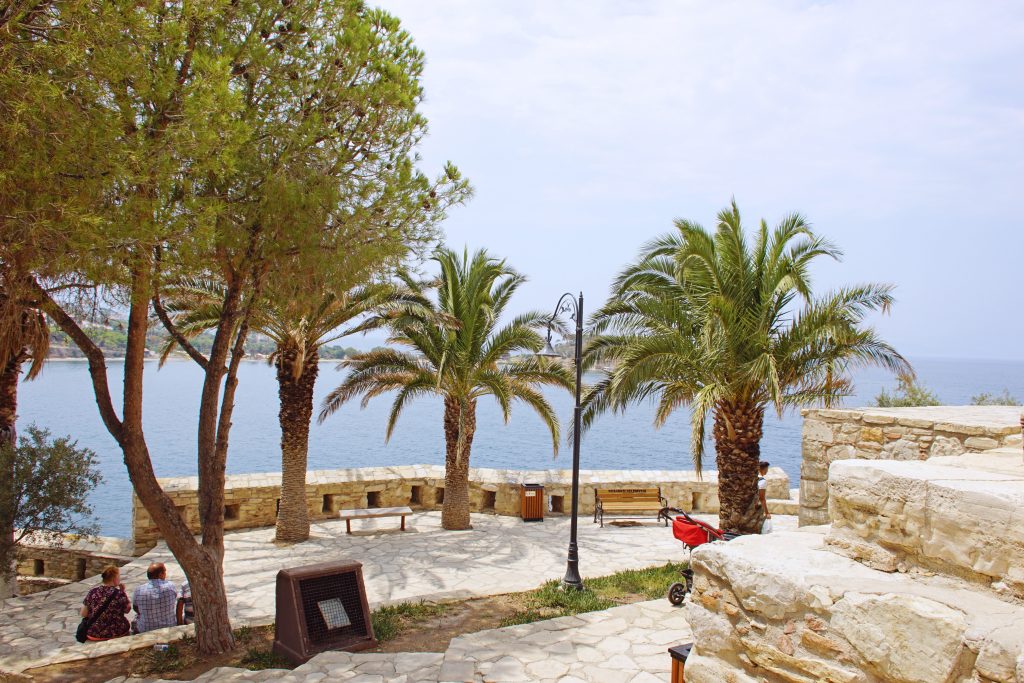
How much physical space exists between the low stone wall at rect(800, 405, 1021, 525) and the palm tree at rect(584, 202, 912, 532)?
59.5 inches

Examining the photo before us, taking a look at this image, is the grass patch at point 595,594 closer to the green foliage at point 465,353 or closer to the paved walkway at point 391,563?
the paved walkway at point 391,563

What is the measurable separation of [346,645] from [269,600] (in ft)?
9.10

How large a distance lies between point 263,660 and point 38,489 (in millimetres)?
4714

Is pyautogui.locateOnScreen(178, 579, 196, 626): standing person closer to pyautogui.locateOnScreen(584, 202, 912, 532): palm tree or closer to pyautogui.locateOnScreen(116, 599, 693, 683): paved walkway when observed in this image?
pyautogui.locateOnScreen(116, 599, 693, 683): paved walkway

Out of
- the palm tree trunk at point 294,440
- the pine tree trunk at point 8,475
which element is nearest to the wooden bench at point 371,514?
the palm tree trunk at point 294,440

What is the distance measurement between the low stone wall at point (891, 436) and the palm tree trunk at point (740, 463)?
2039 millimetres

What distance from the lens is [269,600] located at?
8.89 m

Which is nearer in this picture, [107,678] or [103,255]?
[103,255]

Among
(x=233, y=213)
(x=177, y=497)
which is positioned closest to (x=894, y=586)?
(x=233, y=213)

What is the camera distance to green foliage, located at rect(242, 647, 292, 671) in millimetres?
6391

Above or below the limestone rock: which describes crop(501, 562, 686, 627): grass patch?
below

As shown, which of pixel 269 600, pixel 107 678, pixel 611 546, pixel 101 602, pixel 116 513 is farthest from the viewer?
pixel 116 513

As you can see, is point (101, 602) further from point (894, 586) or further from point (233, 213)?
point (894, 586)

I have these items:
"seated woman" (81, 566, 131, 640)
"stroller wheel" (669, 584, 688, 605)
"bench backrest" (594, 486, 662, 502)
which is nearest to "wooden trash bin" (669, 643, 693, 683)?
"stroller wheel" (669, 584, 688, 605)
